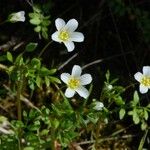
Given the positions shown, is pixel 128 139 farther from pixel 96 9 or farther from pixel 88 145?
pixel 96 9

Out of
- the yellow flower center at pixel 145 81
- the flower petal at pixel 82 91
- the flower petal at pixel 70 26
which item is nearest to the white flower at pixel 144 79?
the yellow flower center at pixel 145 81

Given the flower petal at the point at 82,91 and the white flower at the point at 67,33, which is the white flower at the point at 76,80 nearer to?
the flower petal at the point at 82,91

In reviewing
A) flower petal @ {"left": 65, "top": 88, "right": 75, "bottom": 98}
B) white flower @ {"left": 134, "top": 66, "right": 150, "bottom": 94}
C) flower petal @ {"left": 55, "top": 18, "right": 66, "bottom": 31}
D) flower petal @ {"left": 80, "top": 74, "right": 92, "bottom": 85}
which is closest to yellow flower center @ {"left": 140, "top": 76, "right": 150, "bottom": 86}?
white flower @ {"left": 134, "top": 66, "right": 150, "bottom": 94}

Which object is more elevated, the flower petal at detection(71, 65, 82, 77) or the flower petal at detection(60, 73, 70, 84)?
the flower petal at detection(71, 65, 82, 77)

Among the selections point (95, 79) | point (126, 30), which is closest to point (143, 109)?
point (95, 79)

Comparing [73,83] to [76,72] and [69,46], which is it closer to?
[76,72]

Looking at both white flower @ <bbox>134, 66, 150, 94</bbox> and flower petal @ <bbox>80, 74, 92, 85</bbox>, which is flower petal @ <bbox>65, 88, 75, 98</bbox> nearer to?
flower petal @ <bbox>80, 74, 92, 85</bbox>
